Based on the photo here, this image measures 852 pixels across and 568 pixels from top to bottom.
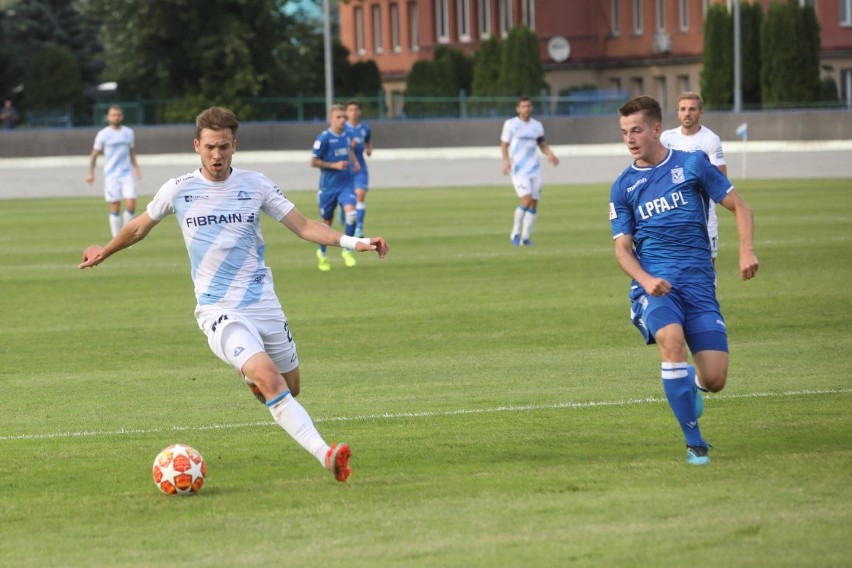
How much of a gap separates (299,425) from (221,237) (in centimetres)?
117

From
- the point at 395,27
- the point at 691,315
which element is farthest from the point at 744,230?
the point at 395,27

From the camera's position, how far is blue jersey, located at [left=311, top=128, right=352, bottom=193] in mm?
22844

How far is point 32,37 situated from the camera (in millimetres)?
69188

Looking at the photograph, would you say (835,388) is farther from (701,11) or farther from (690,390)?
(701,11)

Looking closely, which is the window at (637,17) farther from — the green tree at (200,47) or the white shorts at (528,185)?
the white shorts at (528,185)

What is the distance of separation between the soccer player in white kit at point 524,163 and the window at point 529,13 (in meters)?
43.8

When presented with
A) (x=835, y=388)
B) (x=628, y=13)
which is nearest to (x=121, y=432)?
(x=835, y=388)

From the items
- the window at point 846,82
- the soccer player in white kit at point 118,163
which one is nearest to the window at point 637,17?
the window at point 846,82

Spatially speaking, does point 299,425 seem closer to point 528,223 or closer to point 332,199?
point 332,199

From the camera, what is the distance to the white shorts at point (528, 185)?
2475 cm

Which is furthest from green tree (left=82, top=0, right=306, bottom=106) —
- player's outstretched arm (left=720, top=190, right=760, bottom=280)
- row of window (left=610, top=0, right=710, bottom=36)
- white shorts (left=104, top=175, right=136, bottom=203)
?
player's outstretched arm (left=720, top=190, right=760, bottom=280)

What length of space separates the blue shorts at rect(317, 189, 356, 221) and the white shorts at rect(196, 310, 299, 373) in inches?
559

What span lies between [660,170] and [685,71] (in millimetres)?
55938

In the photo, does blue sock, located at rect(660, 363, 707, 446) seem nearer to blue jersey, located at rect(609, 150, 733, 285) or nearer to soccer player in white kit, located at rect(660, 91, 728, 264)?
blue jersey, located at rect(609, 150, 733, 285)
